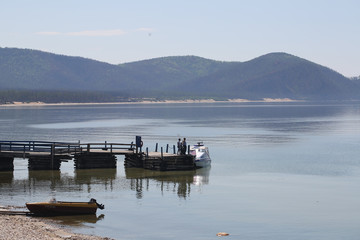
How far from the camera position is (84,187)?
161ft

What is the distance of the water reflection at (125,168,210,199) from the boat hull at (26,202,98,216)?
7.67 m

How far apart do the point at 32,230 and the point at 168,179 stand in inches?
864

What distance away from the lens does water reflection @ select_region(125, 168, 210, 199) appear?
4844cm

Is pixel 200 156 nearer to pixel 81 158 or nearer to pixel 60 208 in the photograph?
pixel 81 158

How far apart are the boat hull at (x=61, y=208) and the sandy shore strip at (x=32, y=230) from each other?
2.52 ft

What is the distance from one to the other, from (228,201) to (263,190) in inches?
222

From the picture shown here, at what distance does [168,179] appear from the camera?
53469 millimetres

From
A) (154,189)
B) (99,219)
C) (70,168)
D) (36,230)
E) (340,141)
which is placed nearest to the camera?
(36,230)

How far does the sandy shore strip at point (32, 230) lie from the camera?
3100 cm

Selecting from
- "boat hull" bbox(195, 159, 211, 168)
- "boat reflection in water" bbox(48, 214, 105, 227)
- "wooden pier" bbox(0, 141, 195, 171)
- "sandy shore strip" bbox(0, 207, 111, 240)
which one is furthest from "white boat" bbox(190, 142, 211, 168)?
"sandy shore strip" bbox(0, 207, 111, 240)

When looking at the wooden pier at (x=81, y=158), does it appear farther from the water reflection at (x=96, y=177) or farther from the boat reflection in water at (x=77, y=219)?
the boat reflection in water at (x=77, y=219)

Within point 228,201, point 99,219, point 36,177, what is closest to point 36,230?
point 99,219

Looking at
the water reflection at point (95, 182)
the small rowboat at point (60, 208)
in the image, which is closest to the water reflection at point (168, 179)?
the water reflection at point (95, 182)

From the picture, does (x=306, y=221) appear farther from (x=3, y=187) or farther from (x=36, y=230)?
(x=3, y=187)
